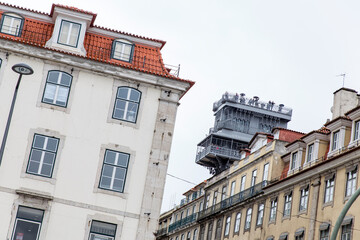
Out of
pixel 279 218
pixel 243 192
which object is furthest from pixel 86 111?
pixel 243 192

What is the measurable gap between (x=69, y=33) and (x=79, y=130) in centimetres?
498

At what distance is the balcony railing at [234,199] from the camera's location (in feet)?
172

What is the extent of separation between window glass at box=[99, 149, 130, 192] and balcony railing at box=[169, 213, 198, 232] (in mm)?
37071

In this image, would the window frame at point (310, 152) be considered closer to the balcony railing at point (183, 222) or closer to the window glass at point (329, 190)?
the window glass at point (329, 190)

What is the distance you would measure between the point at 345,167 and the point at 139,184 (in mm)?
13954

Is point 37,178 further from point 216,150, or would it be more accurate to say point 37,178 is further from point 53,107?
point 216,150

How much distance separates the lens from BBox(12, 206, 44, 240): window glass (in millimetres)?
30359

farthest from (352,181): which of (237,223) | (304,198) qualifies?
(237,223)

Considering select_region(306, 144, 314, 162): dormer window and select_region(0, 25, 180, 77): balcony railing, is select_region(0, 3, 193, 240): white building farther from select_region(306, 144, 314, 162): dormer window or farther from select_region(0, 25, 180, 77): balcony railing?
select_region(306, 144, 314, 162): dormer window

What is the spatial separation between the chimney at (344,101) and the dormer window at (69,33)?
20.8 m

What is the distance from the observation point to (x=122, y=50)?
114ft

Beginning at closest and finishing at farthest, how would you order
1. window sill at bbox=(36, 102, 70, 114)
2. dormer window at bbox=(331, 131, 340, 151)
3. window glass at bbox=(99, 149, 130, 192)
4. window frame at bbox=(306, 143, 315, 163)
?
window glass at bbox=(99, 149, 130, 192)
window sill at bbox=(36, 102, 70, 114)
dormer window at bbox=(331, 131, 340, 151)
window frame at bbox=(306, 143, 315, 163)

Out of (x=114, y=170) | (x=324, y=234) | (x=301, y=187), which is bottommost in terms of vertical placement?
(x=114, y=170)

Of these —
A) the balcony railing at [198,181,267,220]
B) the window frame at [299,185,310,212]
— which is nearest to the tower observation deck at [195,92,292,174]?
the balcony railing at [198,181,267,220]
